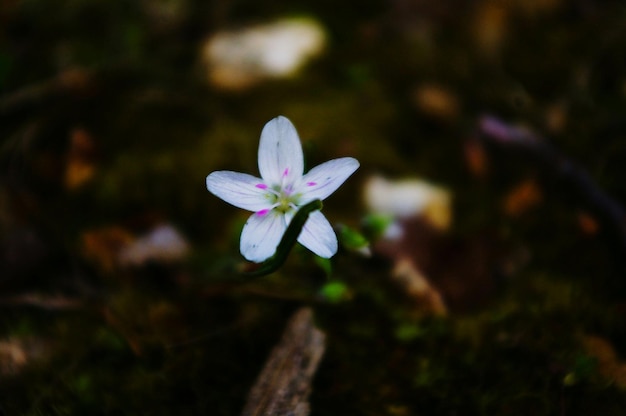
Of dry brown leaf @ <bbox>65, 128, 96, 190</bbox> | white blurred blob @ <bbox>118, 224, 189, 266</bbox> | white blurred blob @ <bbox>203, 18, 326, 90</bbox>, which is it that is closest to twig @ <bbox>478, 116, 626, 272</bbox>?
white blurred blob @ <bbox>203, 18, 326, 90</bbox>

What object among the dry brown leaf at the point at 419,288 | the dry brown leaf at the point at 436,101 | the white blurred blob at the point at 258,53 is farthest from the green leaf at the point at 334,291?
the white blurred blob at the point at 258,53

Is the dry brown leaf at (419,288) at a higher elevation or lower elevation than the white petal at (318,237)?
lower

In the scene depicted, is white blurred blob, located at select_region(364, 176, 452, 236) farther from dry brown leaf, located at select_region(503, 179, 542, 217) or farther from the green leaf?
the green leaf

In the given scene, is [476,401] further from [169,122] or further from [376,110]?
[169,122]

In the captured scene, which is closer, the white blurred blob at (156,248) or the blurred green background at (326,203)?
the blurred green background at (326,203)

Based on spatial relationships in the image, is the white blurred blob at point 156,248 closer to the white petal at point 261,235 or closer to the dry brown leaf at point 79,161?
the dry brown leaf at point 79,161
